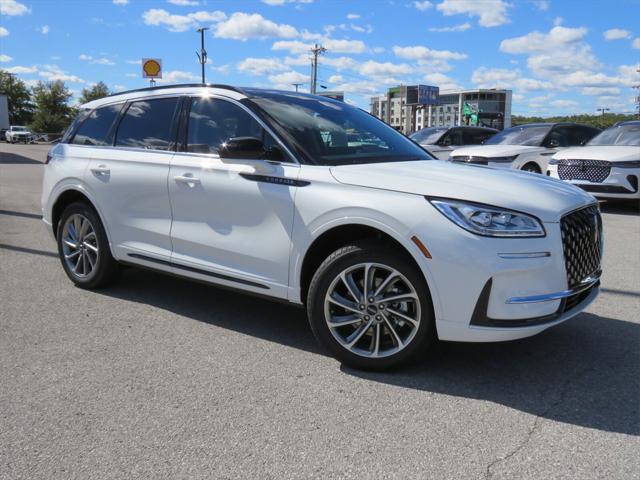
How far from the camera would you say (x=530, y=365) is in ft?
12.4

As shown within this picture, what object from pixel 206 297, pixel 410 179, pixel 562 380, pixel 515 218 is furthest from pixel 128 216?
pixel 562 380

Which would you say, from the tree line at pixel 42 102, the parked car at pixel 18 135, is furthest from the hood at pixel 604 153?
the tree line at pixel 42 102

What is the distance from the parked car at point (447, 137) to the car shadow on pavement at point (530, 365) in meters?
11.0

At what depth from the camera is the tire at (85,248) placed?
5191mm

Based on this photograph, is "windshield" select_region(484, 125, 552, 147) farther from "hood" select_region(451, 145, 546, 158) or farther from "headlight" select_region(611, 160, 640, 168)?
"headlight" select_region(611, 160, 640, 168)

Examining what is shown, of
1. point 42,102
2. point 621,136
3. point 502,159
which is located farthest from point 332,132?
point 42,102

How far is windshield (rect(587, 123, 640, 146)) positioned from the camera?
11758 mm

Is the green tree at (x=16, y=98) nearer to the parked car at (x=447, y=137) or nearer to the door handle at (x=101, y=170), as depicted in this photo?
the parked car at (x=447, y=137)

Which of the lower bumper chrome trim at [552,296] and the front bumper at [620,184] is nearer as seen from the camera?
the lower bumper chrome trim at [552,296]

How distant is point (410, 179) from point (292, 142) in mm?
898

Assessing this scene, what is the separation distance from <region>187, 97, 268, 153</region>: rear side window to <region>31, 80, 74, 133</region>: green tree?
90.9 metres

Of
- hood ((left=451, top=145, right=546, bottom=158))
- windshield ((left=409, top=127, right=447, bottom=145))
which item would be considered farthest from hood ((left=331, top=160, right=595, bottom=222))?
windshield ((left=409, top=127, right=447, bottom=145))

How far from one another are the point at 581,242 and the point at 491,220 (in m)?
0.75

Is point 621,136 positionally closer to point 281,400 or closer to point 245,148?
point 245,148
